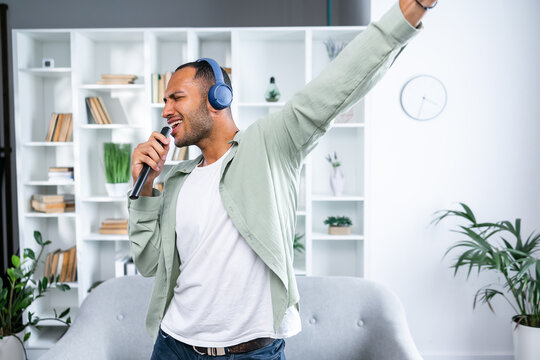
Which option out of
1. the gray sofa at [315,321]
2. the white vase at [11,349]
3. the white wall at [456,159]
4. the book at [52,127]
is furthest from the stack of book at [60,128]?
the white wall at [456,159]

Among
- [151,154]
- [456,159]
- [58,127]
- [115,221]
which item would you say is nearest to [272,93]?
[456,159]

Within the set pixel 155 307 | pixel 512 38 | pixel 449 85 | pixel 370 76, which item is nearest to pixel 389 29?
pixel 370 76

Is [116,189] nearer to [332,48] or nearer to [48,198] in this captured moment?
[48,198]

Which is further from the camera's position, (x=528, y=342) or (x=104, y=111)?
(x=104, y=111)

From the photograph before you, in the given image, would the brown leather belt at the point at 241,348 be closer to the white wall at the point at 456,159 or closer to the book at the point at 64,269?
the white wall at the point at 456,159

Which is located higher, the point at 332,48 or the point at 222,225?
the point at 332,48

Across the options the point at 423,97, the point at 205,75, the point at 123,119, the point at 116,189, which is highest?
the point at 423,97

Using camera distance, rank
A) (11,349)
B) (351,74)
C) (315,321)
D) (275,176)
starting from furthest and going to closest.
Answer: (11,349), (315,321), (275,176), (351,74)

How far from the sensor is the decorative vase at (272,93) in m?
3.33

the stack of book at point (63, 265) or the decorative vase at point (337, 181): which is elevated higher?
the decorative vase at point (337, 181)

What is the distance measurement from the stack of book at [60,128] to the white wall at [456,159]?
2.24 meters

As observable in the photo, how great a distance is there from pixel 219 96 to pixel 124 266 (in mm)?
2580

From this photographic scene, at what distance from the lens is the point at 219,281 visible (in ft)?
3.82

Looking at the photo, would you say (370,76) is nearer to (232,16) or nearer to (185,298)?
(185,298)
